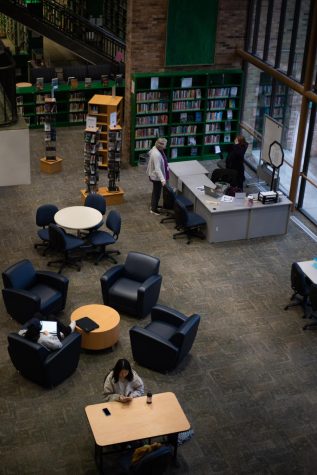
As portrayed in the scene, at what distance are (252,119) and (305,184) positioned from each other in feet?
9.54

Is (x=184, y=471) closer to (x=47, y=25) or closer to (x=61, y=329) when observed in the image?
(x=61, y=329)

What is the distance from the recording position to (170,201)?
1320cm

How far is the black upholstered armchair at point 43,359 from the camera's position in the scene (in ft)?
27.3

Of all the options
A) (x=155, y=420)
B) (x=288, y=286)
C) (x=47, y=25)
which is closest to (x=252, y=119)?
(x=288, y=286)

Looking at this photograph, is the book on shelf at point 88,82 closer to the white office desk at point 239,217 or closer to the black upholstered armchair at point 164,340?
the white office desk at point 239,217

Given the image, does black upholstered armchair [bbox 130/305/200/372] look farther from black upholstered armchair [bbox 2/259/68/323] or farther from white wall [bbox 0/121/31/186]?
white wall [bbox 0/121/31/186]

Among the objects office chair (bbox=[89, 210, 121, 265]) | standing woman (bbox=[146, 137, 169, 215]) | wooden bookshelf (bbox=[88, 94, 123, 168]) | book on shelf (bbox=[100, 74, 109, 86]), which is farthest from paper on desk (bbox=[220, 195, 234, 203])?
book on shelf (bbox=[100, 74, 109, 86])

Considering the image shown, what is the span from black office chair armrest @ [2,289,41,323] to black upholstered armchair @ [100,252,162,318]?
1.10 m

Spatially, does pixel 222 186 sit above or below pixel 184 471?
above

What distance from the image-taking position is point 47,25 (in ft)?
63.6

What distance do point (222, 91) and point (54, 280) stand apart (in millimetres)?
7866

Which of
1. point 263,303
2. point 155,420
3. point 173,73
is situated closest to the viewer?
point 155,420

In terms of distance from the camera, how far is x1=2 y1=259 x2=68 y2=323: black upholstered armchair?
9477 mm

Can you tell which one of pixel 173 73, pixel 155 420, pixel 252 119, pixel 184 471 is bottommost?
pixel 184 471
